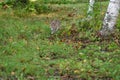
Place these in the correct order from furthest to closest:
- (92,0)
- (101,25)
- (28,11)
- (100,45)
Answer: (28,11), (92,0), (101,25), (100,45)

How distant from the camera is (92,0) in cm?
1119

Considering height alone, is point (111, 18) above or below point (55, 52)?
above

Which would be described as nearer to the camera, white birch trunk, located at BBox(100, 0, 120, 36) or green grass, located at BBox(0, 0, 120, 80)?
green grass, located at BBox(0, 0, 120, 80)

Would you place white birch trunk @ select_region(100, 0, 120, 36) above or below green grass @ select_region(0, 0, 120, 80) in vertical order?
above

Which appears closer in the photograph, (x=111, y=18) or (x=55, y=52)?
(x=55, y=52)

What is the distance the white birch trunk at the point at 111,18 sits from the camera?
9266 millimetres

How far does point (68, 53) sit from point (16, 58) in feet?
4.24

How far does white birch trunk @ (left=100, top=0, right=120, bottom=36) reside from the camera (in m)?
9.27

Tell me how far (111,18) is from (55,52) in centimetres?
226

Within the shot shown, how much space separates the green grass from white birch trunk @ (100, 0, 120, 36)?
24 centimetres

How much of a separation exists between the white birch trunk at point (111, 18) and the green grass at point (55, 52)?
238 mm

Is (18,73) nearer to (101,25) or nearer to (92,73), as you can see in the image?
(92,73)

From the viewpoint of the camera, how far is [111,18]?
9359 mm

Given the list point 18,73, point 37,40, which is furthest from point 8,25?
point 18,73
